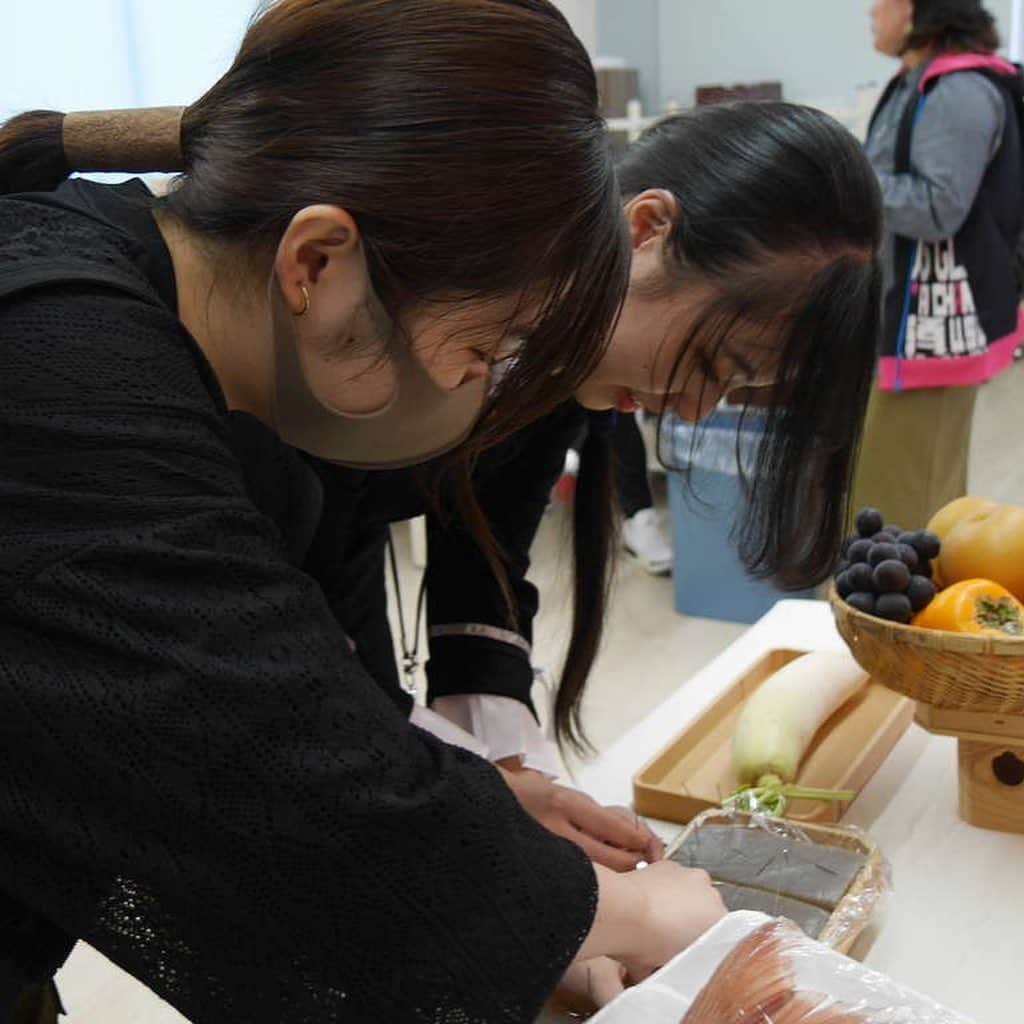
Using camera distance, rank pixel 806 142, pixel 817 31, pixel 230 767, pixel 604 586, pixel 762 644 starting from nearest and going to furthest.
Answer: pixel 230 767, pixel 806 142, pixel 604 586, pixel 762 644, pixel 817 31

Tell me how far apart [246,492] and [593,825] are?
492 mm

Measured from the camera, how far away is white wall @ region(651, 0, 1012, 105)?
4871 millimetres

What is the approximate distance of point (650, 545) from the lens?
3.54 metres

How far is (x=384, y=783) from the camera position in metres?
0.62

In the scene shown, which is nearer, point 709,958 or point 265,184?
point 265,184

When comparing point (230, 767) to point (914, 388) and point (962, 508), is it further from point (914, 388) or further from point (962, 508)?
point (914, 388)

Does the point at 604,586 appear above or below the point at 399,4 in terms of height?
below

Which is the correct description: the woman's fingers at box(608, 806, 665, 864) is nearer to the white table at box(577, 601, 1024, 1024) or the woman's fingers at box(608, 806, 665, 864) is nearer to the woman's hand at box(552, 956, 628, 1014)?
the white table at box(577, 601, 1024, 1024)

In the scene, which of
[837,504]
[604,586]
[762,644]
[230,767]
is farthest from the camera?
[762,644]

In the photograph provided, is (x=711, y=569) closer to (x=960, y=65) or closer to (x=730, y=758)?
(x=960, y=65)

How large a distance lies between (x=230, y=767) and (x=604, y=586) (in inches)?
27.9

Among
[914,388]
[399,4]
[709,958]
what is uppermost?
[399,4]

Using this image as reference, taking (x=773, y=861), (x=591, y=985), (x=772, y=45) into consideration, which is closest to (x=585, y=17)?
(x=772, y=45)

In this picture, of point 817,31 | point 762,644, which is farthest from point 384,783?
point 817,31
